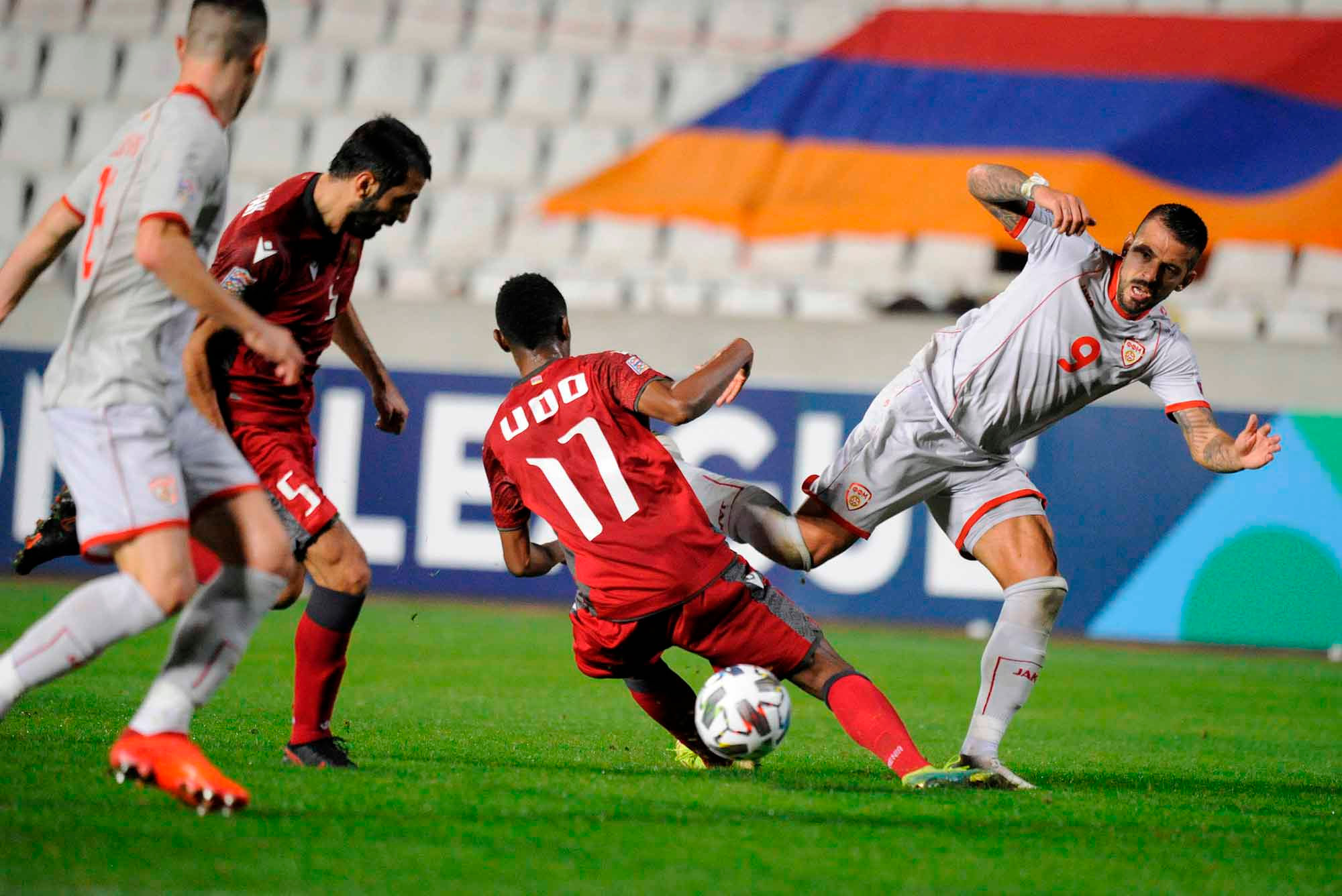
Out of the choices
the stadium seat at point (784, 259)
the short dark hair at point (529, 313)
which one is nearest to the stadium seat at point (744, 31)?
the stadium seat at point (784, 259)

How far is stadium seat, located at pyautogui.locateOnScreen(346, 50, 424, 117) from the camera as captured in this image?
15812 millimetres

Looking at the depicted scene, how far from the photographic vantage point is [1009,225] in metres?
5.61

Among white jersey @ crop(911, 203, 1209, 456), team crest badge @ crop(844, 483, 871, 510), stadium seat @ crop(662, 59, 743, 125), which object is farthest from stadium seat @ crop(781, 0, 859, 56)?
team crest badge @ crop(844, 483, 871, 510)

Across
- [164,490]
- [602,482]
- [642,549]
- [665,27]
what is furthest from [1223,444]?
[665,27]

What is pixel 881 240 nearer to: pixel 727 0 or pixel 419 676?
pixel 727 0

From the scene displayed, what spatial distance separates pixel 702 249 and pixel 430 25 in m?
4.51

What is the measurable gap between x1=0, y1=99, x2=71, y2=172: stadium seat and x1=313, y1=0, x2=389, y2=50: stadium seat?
281 centimetres

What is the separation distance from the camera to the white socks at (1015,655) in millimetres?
5297

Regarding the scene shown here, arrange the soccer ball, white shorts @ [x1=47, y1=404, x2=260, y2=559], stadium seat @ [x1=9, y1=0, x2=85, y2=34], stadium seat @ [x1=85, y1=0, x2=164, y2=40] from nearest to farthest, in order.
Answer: white shorts @ [x1=47, y1=404, x2=260, y2=559] < the soccer ball < stadium seat @ [x1=85, y1=0, x2=164, y2=40] < stadium seat @ [x1=9, y1=0, x2=85, y2=34]

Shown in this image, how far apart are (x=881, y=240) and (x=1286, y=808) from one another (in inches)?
374

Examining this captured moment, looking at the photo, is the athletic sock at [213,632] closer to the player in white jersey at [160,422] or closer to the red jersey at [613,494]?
the player in white jersey at [160,422]

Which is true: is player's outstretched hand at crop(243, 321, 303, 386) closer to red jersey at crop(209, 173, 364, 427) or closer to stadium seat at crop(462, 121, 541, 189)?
red jersey at crop(209, 173, 364, 427)

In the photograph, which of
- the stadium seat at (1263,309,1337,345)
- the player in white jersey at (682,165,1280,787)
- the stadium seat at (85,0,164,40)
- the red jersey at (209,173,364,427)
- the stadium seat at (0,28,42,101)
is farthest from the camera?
the stadium seat at (85,0,164,40)

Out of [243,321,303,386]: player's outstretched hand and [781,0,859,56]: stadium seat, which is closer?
[243,321,303,386]: player's outstretched hand
